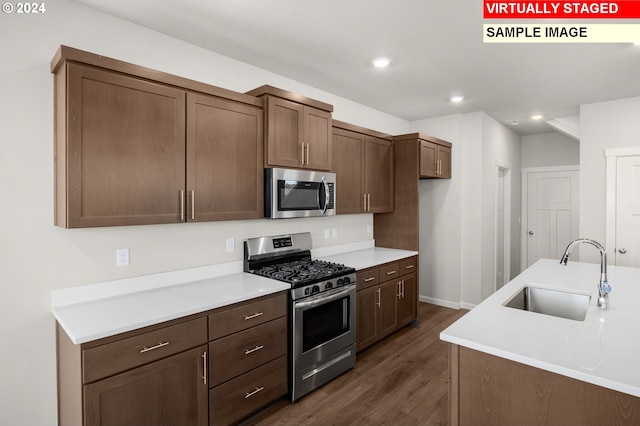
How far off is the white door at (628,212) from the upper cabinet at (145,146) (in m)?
4.29

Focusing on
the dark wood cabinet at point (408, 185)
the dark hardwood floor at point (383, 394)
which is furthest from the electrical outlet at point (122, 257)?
the dark wood cabinet at point (408, 185)

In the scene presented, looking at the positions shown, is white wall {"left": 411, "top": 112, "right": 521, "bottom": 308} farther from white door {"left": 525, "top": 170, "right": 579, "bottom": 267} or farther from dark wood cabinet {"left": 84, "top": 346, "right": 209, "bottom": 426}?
dark wood cabinet {"left": 84, "top": 346, "right": 209, "bottom": 426}

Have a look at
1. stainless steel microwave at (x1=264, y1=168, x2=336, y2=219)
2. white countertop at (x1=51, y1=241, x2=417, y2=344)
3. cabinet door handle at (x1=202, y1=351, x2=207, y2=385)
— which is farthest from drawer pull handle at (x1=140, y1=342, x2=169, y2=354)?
stainless steel microwave at (x1=264, y1=168, x2=336, y2=219)

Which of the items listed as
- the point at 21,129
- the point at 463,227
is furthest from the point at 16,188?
the point at 463,227

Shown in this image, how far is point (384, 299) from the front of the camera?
3.59 metres

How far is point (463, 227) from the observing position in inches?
189

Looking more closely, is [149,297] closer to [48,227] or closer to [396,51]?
[48,227]

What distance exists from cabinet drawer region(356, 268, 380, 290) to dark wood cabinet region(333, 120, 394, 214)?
0.69 meters

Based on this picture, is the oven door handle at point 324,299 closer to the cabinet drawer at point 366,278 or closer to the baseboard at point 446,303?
the cabinet drawer at point 366,278

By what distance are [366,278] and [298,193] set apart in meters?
1.09

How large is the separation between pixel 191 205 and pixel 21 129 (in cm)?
100

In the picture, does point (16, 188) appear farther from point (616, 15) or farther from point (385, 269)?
point (616, 15)

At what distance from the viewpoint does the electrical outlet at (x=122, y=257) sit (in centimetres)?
226

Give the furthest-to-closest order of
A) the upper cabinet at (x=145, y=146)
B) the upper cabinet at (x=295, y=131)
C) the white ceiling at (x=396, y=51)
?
the upper cabinet at (x=295, y=131) < the white ceiling at (x=396, y=51) < the upper cabinet at (x=145, y=146)
